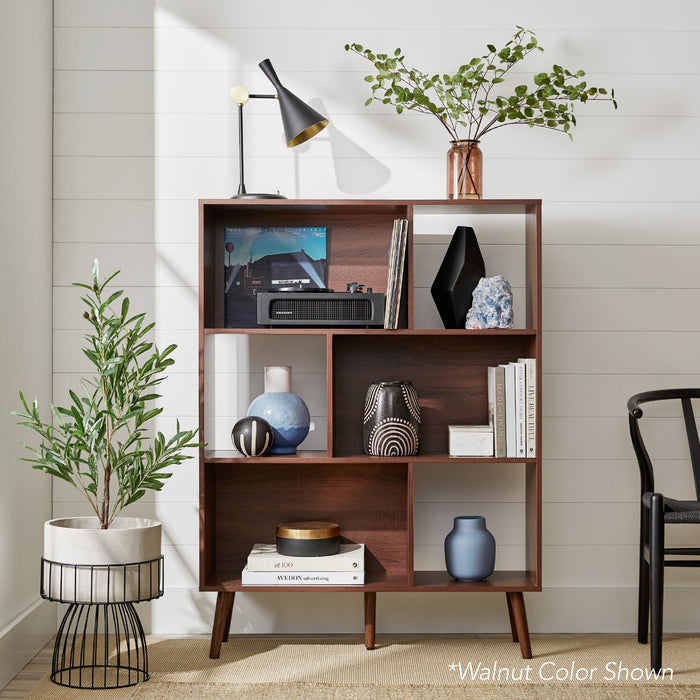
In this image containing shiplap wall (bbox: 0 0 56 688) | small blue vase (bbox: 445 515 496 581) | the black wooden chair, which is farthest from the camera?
small blue vase (bbox: 445 515 496 581)

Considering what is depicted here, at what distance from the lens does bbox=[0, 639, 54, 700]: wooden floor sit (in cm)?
222

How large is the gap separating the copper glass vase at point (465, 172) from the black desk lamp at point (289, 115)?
425mm

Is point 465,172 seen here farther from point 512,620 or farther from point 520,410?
point 512,620

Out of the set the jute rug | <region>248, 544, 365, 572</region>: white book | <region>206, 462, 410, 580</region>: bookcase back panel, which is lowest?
the jute rug

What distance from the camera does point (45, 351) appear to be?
2.71 m

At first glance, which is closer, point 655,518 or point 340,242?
point 655,518

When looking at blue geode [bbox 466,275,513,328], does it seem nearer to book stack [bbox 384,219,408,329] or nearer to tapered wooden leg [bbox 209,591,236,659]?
book stack [bbox 384,219,408,329]

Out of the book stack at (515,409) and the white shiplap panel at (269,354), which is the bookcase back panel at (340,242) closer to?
the white shiplap panel at (269,354)

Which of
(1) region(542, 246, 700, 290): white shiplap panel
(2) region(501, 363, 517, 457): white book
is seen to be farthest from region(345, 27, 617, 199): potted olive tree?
(2) region(501, 363, 517, 457): white book

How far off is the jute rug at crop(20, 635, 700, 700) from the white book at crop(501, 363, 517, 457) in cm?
63

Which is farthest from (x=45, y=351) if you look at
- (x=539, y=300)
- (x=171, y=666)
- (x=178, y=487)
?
(x=539, y=300)

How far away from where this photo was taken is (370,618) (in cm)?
252

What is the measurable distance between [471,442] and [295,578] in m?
0.66

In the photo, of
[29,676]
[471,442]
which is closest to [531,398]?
[471,442]
